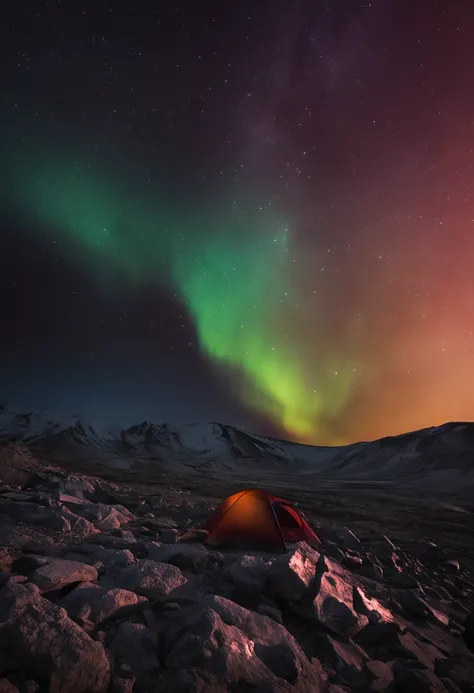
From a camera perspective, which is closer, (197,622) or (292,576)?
(197,622)

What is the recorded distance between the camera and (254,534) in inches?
350

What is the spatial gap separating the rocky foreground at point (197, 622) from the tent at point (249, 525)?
634 mm

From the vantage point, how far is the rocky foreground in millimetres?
3410

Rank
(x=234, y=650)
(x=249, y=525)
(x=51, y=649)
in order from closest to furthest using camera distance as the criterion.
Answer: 1. (x=51, y=649)
2. (x=234, y=650)
3. (x=249, y=525)

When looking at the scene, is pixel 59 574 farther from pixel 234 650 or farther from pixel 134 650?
pixel 234 650

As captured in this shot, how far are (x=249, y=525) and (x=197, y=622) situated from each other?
505cm

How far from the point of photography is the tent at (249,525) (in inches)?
341

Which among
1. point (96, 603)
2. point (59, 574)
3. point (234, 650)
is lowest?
point (234, 650)

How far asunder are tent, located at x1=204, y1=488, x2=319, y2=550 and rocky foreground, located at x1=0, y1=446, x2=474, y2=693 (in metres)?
0.63

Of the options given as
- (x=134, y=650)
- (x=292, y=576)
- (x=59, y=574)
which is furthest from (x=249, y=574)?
(x=59, y=574)

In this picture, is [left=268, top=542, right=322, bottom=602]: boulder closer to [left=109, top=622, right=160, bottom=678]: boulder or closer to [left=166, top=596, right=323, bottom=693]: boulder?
[left=166, top=596, right=323, bottom=693]: boulder

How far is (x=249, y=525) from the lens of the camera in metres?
8.98

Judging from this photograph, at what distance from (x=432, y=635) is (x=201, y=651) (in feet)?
15.6

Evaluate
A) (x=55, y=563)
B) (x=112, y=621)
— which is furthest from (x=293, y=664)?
(x=55, y=563)
